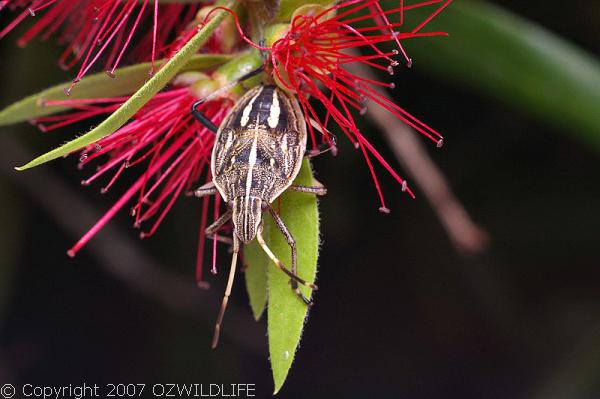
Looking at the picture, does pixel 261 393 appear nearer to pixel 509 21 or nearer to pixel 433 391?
pixel 433 391

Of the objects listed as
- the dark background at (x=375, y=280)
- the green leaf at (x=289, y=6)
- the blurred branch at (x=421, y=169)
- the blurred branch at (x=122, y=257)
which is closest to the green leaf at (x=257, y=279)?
the green leaf at (x=289, y=6)

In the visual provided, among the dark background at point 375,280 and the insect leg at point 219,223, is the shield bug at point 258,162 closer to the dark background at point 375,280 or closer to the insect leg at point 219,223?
the insect leg at point 219,223

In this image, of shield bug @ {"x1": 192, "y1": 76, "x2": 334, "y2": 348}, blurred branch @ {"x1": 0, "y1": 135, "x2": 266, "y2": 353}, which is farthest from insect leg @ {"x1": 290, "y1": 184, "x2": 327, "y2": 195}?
blurred branch @ {"x1": 0, "y1": 135, "x2": 266, "y2": 353}

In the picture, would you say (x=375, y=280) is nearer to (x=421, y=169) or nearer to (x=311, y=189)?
(x=421, y=169)

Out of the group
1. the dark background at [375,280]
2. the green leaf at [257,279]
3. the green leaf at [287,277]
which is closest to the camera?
the green leaf at [287,277]

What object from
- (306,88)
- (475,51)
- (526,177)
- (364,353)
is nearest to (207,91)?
(306,88)

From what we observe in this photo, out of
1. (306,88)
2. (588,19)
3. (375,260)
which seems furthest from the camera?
(375,260)
